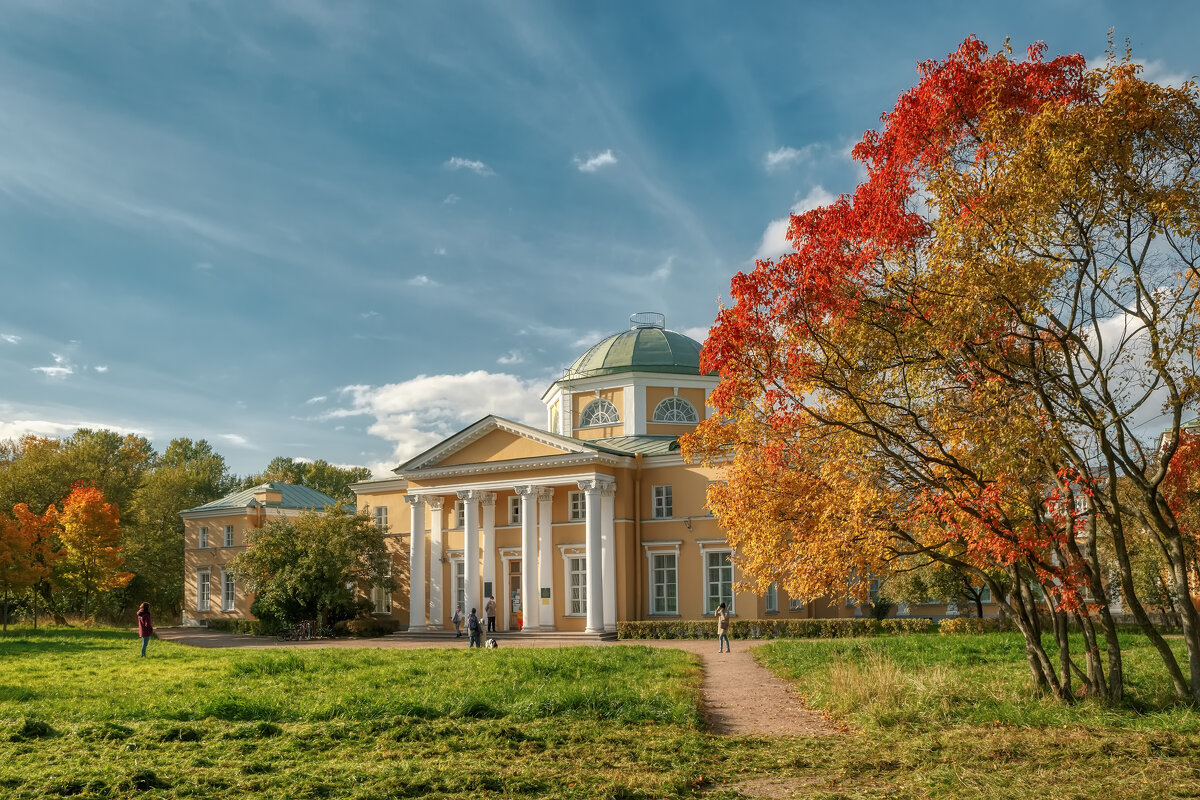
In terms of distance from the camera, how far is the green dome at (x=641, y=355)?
42250mm

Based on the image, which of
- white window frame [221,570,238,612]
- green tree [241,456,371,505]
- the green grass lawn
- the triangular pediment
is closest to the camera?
the green grass lawn

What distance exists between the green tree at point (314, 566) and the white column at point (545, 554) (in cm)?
753

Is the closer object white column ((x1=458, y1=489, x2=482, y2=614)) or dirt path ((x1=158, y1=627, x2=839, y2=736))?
dirt path ((x1=158, y1=627, x2=839, y2=736))

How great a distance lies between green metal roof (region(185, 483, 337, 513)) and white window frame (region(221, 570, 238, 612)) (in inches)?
146

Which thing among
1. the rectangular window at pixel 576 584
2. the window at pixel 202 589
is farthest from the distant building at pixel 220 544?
the rectangular window at pixel 576 584

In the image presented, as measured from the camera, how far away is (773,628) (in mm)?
32688

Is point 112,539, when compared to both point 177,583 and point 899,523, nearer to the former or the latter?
point 177,583

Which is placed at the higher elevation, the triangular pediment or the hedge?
the triangular pediment

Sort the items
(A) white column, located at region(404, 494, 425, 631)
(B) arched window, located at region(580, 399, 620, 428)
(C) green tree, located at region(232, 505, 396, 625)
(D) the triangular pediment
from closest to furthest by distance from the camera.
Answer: (D) the triangular pediment
(C) green tree, located at region(232, 505, 396, 625)
(A) white column, located at region(404, 494, 425, 631)
(B) arched window, located at region(580, 399, 620, 428)

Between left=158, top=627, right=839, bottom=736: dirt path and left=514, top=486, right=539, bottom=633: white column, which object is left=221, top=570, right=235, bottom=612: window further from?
left=158, top=627, right=839, bottom=736: dirt path

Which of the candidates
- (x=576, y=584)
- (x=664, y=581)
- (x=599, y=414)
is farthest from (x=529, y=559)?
(x=599, y=414)

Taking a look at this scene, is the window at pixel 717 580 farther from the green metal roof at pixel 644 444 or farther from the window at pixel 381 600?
the window at pixel 381 600

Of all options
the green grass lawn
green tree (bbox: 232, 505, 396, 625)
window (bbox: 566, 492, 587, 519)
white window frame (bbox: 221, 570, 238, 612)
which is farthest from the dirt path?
white window frame (bbox: 221, 570, 238, 612)

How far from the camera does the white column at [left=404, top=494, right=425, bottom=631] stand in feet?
130
